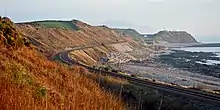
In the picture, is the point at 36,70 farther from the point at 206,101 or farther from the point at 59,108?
A: the point at 206,101

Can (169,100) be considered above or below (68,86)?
below

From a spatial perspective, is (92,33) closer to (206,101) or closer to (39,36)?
(39,36)

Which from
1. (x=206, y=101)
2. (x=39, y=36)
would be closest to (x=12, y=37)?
(x=206, y=101)

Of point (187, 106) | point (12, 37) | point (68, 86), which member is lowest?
point (187, 106)

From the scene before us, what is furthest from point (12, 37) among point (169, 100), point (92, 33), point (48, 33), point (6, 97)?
point (92, 33)

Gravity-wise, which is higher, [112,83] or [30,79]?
[30,79]

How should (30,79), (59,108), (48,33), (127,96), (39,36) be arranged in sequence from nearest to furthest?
(59,108) → (30,79) → (127,96) → (39,36) → (48,33)

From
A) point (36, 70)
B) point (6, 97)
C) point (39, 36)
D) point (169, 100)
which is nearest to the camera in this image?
point (6, 97)

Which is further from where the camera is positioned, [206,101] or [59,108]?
[206,101]

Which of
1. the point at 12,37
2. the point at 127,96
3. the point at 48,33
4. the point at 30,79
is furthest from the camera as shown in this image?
the point at 48,33
